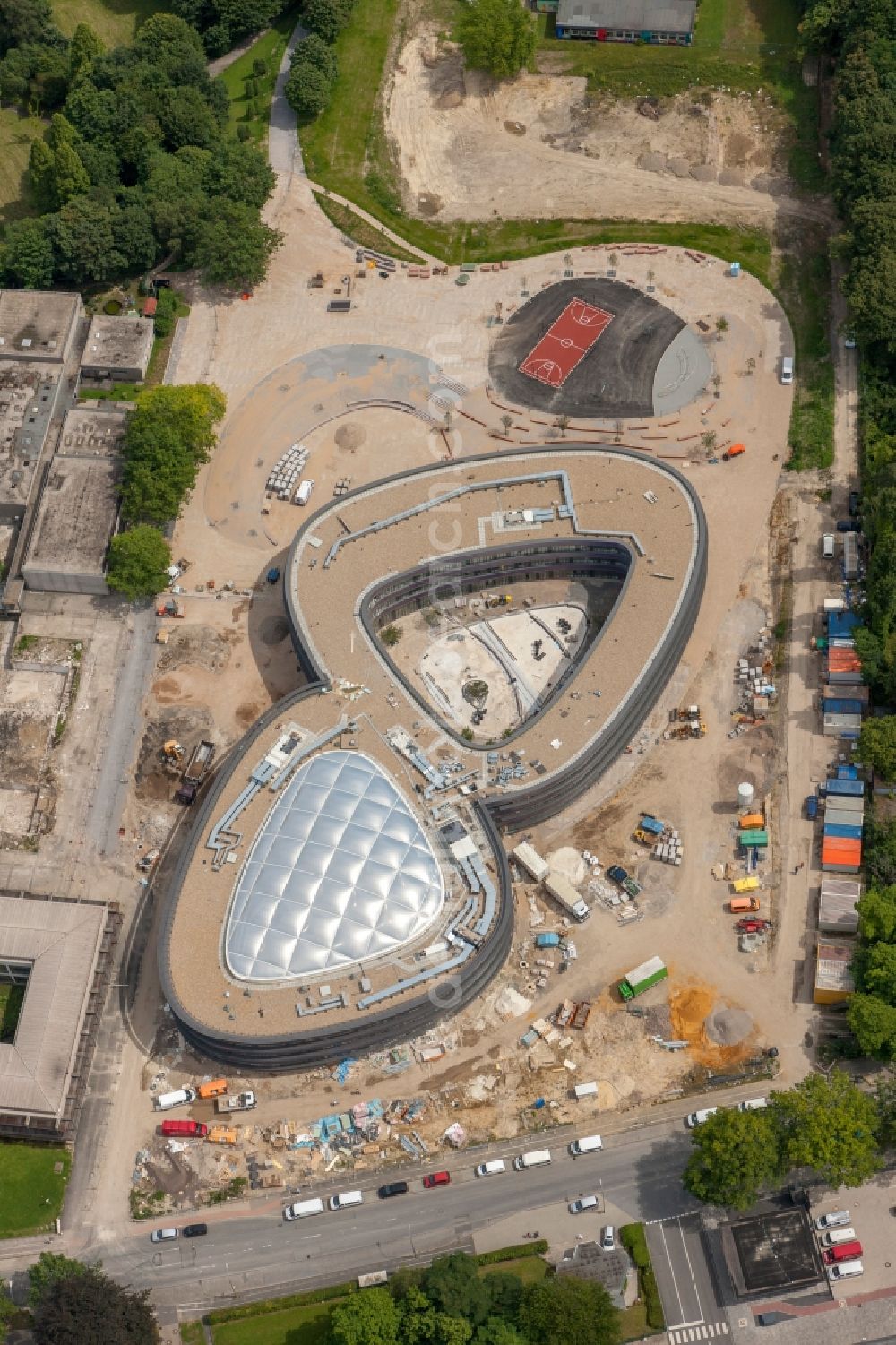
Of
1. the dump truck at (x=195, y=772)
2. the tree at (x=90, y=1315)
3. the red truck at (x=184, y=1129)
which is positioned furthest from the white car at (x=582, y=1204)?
the dump truck at (x=195, y=772)

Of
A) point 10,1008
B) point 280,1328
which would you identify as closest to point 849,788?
point 280,1328

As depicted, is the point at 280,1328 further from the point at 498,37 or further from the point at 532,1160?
the point at 498,37

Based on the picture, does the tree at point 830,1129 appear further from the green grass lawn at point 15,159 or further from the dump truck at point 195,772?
the green grass lawn at point 15,159

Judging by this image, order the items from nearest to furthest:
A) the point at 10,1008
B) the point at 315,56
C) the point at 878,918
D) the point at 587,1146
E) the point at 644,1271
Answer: the point at 644,1271
the point at 587,1146
the point at 878,918
the point at 10,1008
the point at 315,56

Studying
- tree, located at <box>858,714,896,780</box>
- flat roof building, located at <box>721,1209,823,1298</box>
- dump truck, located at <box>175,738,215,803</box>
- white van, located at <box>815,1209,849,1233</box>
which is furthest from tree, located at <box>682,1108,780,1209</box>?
dump truck, located at <box>175,738,215,803</box>

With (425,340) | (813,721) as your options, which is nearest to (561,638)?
(813,721)

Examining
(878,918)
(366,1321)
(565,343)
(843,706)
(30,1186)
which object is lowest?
(366,1321)

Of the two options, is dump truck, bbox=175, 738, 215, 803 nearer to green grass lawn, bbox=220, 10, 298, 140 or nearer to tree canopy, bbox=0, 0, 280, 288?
tree canopy, bbox=0, 0, 280, 288
